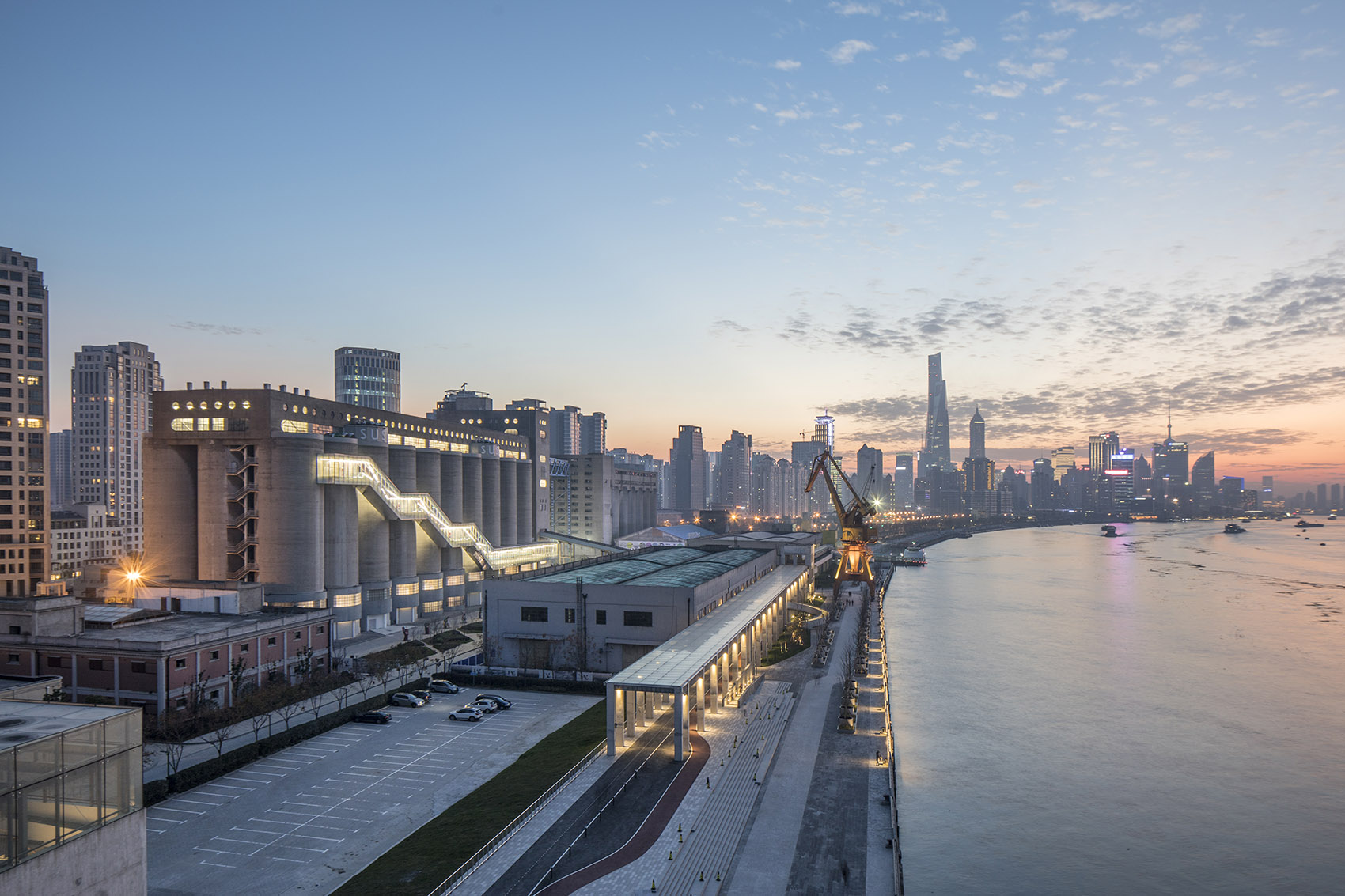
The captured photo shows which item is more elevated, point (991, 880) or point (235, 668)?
point (235, 668)

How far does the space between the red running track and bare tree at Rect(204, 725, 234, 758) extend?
18509mm

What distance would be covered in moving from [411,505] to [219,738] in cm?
3847

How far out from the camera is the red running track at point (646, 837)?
23.2 meters

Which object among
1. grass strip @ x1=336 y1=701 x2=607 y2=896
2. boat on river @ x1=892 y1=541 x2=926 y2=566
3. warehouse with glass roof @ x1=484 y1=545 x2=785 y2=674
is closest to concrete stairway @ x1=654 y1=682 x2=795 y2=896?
grass strip @ x1=336 y1=701 x2=607 y2=896

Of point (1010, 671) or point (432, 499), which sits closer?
point (1010, 671)

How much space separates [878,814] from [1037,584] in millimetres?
106485

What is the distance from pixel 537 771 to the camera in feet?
108

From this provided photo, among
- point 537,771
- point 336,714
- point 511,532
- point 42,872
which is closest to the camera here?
point 42,872

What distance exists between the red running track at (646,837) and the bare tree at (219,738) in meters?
18.5

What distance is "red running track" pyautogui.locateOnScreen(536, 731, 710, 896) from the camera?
23250 mm

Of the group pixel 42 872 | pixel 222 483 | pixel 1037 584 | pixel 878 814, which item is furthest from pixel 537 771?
pixel 1037 584

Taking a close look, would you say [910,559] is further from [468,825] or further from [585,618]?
[468,825]

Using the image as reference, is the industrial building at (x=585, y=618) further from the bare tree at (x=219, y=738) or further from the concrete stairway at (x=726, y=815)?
the bare tree at (x=219, y=738)

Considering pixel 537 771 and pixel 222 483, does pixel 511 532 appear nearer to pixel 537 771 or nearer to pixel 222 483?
pixel 222 483
